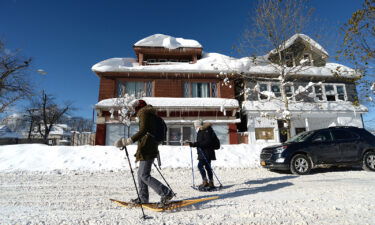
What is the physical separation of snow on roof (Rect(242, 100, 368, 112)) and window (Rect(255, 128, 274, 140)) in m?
1.79

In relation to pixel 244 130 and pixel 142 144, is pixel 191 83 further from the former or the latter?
pixel 142 144

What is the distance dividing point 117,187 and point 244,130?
14.0 m

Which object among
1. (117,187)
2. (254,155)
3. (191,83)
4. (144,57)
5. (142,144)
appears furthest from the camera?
(144,57)

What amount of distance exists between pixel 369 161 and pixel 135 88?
15402mm

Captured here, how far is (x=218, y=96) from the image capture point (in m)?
16.6

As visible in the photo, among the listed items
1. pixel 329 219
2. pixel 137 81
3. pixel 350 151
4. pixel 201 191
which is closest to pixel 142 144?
pixel 201 191

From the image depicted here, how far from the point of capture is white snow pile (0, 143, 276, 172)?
309 inches

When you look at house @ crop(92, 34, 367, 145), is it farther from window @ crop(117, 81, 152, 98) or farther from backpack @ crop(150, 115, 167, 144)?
backpack @ crop(150, 115, 167, 144)

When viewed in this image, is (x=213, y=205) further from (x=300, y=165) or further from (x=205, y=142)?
(x=300, y=165)

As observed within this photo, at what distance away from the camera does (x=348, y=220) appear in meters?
2.56

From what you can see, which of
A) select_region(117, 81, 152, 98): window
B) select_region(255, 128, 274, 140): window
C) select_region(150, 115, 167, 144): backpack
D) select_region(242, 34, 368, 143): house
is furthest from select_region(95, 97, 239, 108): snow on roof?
select_region(150, 115, 167, 144): backpack

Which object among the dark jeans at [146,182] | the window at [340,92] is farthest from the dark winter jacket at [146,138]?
the window at [340,92]

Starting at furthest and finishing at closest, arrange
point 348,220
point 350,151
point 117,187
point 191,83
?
point 191,83
point 350,151
point 117,187
point 348,220

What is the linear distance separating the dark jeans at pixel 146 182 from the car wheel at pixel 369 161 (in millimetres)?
7817
